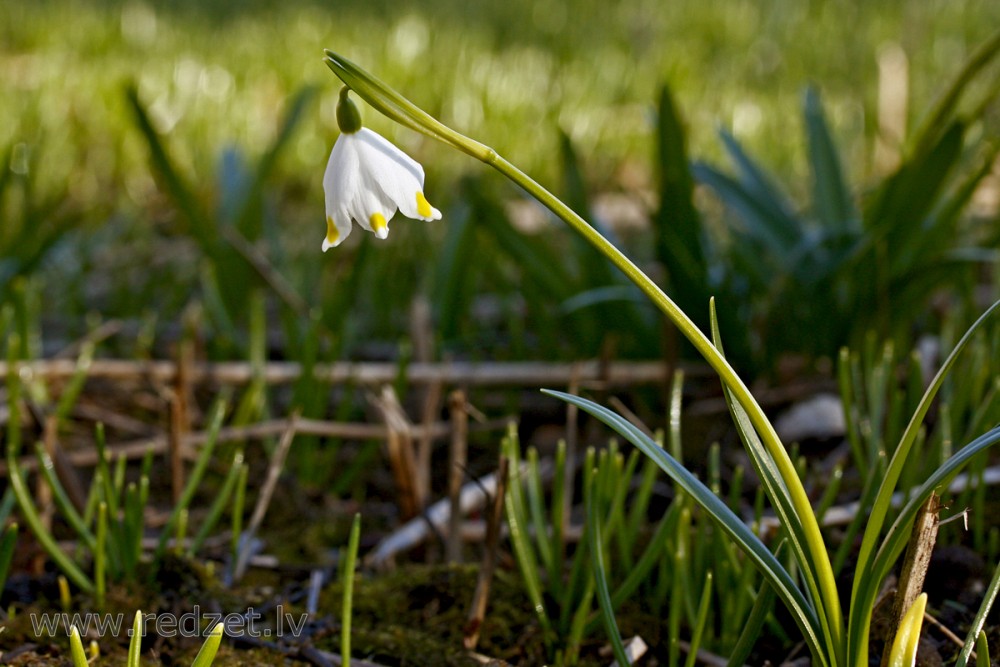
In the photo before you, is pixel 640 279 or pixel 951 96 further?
pixel 951 96

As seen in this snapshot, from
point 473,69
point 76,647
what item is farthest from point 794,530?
point 473,69

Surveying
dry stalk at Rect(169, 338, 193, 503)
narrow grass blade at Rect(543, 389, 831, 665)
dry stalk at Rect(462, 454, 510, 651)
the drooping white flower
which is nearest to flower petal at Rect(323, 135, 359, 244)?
the drooping white flower

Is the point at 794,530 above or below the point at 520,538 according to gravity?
above

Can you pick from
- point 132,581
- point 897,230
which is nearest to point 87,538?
point 132,581

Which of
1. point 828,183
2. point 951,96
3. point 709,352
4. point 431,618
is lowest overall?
point 431,618

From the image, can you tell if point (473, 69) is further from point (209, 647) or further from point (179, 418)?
point (209, 647)

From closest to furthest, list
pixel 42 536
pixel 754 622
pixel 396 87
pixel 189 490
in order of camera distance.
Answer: pixel 754 622 < pixel 42 536 < pixel 189 490 < pixel 396 87

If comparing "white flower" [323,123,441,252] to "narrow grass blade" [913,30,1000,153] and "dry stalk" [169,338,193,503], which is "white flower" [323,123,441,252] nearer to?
"dry stalk" [169,338,193,503]

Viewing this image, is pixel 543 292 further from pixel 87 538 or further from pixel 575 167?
pixel 87 538
